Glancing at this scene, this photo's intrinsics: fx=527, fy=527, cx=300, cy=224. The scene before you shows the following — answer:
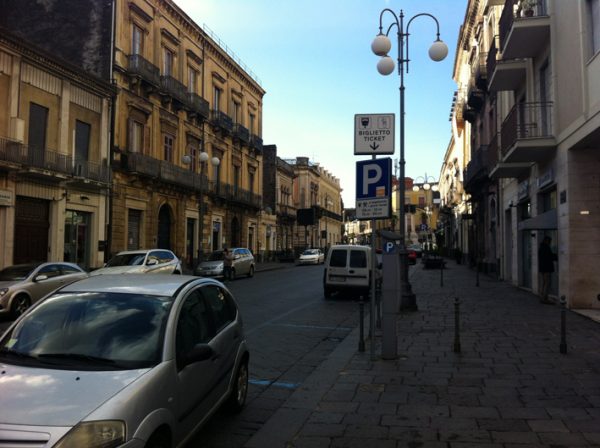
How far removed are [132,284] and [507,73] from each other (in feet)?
55.1

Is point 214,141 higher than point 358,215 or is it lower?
higher

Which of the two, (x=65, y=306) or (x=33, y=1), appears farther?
(x=33, y=1)

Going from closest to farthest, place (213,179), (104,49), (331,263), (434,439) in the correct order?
(434,439), (331,263), (104,49), (213,179)

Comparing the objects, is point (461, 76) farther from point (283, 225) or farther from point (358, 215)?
point (358, 215)

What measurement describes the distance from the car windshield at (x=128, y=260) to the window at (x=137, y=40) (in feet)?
49.8

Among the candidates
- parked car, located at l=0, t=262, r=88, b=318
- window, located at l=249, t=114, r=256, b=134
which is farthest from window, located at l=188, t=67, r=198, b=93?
parked car, located at l=0, t=262, r=88, b=318

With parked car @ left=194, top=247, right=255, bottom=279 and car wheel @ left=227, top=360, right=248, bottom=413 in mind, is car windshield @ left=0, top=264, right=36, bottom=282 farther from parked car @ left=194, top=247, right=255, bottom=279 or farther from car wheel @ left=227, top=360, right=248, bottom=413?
parked car @ left=194, top=247, right=255, bottom=279

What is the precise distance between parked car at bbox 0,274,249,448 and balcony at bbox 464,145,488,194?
22.4 meters

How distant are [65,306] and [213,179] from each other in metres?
35.7

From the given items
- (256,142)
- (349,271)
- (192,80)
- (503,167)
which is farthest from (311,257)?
(503,167)

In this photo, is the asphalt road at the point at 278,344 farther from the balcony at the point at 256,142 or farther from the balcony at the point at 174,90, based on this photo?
the balcony at the point at 256,142

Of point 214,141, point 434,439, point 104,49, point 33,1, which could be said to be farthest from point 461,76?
point 434,439

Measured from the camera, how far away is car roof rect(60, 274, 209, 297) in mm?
4453

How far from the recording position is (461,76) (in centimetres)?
4066
